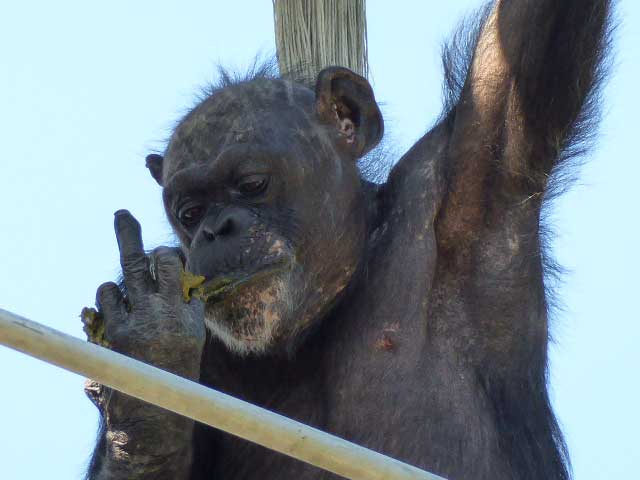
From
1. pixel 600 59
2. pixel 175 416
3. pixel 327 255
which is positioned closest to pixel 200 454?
pixel 175 416

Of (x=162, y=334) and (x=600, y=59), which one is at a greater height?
(x=600, y=59)

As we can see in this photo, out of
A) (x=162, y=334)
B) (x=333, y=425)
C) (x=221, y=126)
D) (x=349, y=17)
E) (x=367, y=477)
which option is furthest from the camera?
(x=349, y=17)

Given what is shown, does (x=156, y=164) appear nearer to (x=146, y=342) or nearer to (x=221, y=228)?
(x=221, y=228)

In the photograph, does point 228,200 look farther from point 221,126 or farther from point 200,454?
point 200,454

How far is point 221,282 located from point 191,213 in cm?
63

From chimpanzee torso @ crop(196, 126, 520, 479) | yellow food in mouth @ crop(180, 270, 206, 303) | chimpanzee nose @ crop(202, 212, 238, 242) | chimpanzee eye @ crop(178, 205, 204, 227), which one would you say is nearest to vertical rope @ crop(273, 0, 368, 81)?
chimpanzee torso @ crop(196, 126, 520, 479)

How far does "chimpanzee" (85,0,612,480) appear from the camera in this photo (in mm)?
6547

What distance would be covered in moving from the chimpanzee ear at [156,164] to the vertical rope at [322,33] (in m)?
1.34

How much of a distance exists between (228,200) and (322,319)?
0.66 m

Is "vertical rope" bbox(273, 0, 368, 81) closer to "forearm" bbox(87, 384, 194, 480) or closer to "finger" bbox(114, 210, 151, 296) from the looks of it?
"finger" bbox(114, 210, 151, 296)

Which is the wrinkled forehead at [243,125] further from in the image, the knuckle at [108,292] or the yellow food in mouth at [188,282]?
the knuckle at [108,292]

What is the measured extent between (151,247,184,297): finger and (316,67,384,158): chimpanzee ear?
57.3 inches

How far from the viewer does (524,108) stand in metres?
A: 6.80

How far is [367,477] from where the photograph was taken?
4.34 metres
